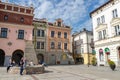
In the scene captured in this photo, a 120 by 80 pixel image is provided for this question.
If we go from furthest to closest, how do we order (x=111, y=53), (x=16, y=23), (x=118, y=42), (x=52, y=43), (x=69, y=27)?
(x=69, y=27) < (x=52, y=43) < (x=16, y=23) < (x=111, y=53) < (x=118, y=42)

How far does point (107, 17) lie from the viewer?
28.6m

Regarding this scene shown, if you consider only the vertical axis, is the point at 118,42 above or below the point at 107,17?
below

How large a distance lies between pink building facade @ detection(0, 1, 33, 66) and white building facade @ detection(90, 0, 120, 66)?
15.4 m

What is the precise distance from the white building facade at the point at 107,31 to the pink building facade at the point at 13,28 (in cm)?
1535

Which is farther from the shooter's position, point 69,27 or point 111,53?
point 69,27

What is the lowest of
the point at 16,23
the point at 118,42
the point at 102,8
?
the point at 118,42

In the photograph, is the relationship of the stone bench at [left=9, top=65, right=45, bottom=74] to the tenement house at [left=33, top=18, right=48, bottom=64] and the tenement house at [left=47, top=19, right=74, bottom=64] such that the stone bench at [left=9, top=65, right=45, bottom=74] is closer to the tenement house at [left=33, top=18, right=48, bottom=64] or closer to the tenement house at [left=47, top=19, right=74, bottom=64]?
the tenement house at [left=33, top=18, right=48, bottom=64]

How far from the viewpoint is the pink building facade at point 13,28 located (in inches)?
1098

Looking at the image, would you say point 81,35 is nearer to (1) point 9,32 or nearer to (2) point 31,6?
(2) point 31,6

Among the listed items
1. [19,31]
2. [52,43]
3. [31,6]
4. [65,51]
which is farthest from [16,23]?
[65,51]

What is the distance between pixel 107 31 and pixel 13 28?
1966 centimetres

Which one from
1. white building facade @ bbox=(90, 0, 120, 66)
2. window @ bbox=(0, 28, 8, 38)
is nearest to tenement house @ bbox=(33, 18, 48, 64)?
window @ bbox=(0, 28, 8, 38)

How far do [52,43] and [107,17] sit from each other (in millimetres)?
18672

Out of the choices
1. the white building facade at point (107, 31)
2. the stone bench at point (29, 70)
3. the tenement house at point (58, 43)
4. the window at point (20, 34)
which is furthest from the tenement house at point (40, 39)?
the stone bench at point (29, 70)
